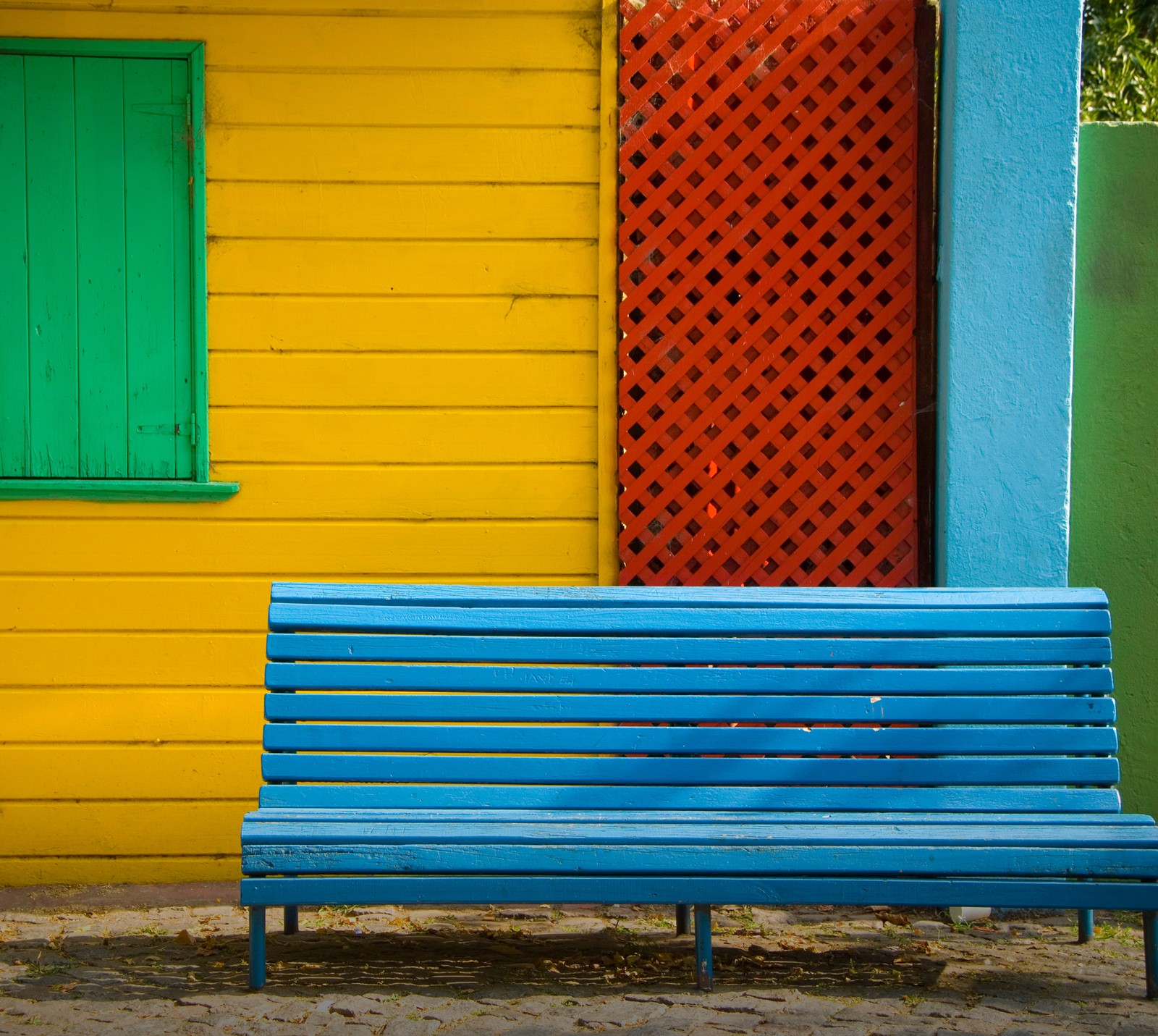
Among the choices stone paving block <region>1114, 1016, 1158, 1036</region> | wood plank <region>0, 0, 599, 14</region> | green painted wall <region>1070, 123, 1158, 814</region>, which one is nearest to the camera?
stone paving block <region>1114, 1016, 1158, 1036</region>

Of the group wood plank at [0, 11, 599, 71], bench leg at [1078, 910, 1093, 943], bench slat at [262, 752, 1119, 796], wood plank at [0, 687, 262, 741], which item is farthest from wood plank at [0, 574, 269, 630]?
bench leg at [1078, 910, 1093, 943]

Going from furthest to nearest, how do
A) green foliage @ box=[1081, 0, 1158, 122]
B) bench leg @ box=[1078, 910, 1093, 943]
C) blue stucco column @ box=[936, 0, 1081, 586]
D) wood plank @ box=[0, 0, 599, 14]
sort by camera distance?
green foliage @ box=[1081, 0, 1158, 122] < wood plank @ box=[0, 0, 599, 14] < blue stucco column @ box=[936, 0, 1081, 586] < bench leg @ box=[1078, 910, 1093, 943]

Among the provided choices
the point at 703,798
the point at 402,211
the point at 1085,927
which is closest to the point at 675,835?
the point at 703,798

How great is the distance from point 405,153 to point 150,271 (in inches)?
35.0

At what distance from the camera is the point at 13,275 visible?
12.3ft

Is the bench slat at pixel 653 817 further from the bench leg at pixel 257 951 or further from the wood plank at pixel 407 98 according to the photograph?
the wood plank at pixel 407 98

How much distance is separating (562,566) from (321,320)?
3.60 ft

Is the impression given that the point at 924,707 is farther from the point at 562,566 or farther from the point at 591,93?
the point at 591,93

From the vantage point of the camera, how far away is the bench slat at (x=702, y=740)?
9.77ft

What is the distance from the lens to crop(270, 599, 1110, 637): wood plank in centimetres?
305

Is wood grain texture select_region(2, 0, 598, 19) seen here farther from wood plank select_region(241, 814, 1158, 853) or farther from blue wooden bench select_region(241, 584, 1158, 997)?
wood plank select_region(241, 814, 1158, 853)

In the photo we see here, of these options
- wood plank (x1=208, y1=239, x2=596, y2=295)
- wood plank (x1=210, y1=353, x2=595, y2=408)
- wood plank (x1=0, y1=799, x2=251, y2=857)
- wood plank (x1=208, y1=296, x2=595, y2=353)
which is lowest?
wood plank (x1=0, y1=799, x2=251, y2=857)

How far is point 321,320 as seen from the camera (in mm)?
3781

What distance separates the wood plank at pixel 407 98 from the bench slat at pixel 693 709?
187 cm
